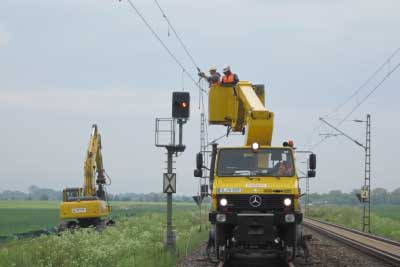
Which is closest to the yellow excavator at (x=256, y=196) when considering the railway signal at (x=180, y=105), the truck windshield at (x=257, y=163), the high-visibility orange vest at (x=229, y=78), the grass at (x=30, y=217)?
the truck windshield at (x=257, y=163)

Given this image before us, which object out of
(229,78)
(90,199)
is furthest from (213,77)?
(90,199)

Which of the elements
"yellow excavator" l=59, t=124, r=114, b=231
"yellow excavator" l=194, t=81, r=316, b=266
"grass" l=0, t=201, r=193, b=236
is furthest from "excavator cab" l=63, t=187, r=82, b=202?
"yellow excavator" l=194, t=81, r=316, b=266

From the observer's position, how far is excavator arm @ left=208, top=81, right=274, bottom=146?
1781 cm

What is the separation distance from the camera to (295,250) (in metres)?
16.6

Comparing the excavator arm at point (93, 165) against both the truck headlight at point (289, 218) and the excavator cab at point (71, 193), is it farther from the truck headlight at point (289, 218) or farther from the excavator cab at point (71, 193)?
the truck headlight at point (289, 218)

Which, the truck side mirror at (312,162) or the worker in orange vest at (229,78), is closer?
the truck side mirror at (312,162)

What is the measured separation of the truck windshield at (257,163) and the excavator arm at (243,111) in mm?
630

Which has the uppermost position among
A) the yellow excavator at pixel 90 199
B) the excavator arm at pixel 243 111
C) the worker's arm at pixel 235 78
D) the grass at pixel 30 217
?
the worker's arm at pixel 235 78

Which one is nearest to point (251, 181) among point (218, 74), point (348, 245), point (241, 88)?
point (241, 88)

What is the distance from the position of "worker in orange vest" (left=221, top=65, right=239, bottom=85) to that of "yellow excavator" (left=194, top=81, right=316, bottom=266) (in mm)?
2749

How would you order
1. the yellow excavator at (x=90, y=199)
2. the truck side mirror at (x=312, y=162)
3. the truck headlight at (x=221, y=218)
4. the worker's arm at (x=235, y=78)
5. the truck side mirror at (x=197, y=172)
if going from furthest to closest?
the yellow excavator at (x=90, y=199), the worker's arm at (x=235, y=78), the truck side mirror at (x=197, y=172), the truck side mirror at (x=312, y=162), the truck headlight at (x=221, y=218)

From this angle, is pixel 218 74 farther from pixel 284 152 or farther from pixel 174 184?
pixel 284 152

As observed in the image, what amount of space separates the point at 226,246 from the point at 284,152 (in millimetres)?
2826

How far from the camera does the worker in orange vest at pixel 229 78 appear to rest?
2139cm
